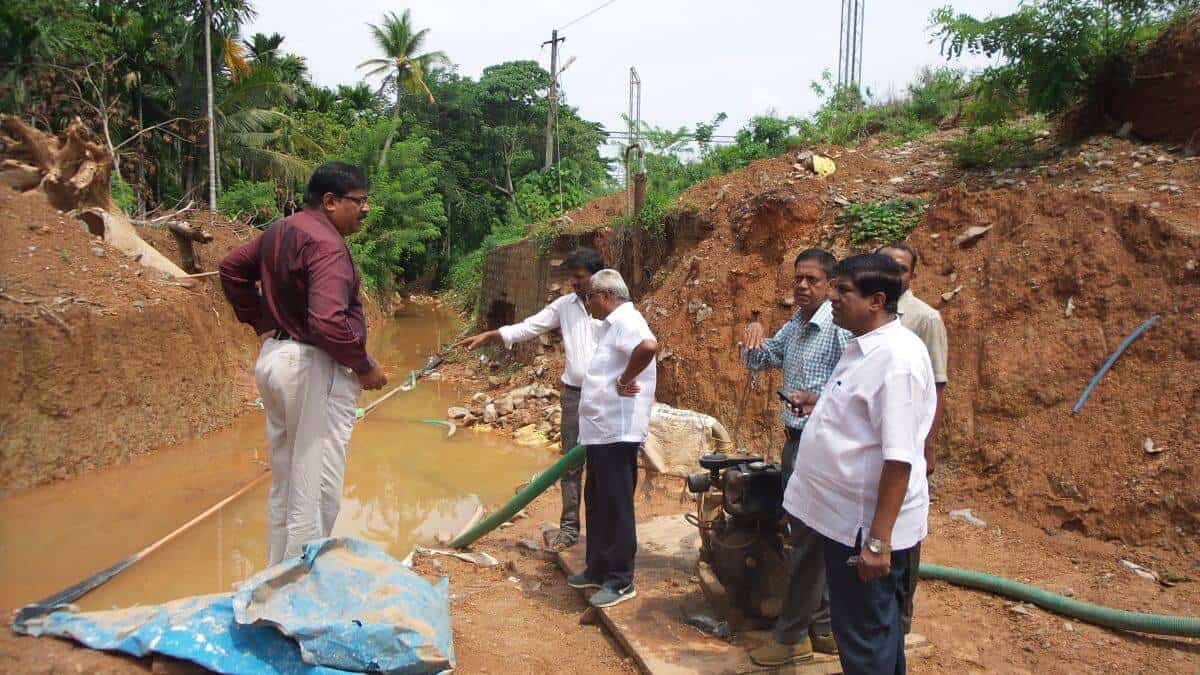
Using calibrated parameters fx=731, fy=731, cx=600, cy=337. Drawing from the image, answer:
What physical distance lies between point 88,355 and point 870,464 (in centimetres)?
805

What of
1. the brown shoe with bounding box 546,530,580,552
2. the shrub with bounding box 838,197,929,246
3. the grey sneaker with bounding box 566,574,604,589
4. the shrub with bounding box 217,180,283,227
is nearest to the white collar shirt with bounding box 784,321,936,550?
the grey sneaker with bounding box 566,574,604,589

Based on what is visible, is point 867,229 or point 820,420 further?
point 867,229

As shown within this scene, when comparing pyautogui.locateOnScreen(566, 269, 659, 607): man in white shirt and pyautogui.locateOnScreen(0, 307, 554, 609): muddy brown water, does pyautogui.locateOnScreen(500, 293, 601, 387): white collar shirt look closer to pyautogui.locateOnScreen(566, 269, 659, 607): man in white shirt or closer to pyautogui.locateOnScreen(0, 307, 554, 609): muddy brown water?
pyautogui.locateOnScreen(566, 269, 659, 607): man in white shirt

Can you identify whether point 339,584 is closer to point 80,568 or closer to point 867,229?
point 80,568

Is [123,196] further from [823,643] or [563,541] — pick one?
[823,643]

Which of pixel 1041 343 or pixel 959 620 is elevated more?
pixel 1041 343

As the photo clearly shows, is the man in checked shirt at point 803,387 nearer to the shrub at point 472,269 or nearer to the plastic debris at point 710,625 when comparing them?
the plastic debris at point 710,625

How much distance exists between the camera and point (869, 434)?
7.72 feet

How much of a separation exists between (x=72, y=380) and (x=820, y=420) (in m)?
7.72

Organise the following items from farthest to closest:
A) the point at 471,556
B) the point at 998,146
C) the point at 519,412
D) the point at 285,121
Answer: the point at 285,121 < the point at 519,412 < the point at 998,146 < the point at 471,556

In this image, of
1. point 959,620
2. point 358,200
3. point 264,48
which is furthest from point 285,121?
point 959,620

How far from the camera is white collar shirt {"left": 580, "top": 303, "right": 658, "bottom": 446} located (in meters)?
3.67

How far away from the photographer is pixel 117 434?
776cm

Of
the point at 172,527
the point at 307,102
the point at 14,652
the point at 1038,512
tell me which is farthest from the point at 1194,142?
the point at 307,102
